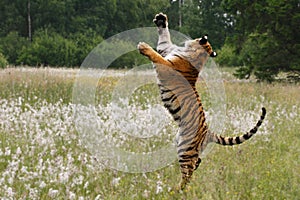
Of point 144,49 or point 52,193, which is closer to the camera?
point 144,49

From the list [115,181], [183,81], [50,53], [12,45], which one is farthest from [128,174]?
[12,45]

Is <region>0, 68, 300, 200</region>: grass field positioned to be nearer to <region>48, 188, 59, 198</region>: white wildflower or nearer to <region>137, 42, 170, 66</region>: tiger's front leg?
<region>48, 188, 59, 198</region>: white wildflower

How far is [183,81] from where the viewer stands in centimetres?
346

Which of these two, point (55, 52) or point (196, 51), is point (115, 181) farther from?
point (55, 52)

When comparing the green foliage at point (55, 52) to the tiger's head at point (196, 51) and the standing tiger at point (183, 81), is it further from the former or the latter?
the tiger's head at point (196, 51)

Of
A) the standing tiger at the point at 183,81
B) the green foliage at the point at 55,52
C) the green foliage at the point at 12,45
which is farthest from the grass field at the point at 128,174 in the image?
the green foliage at the point at 12,45

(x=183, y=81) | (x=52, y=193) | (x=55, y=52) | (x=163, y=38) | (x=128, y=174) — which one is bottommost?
(x=55, y=52)

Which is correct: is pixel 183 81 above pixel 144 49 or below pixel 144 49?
below

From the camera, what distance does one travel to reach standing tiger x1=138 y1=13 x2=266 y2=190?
3.27 m

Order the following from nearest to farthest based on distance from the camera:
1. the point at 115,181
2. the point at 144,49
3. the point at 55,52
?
the point at 144,49, the point at 115,181, the point at 55,52

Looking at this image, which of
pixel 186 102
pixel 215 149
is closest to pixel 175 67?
pixel 186 102

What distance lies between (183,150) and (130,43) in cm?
107

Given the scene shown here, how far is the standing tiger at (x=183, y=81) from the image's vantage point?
327cm

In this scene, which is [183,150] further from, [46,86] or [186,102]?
[46,86]
